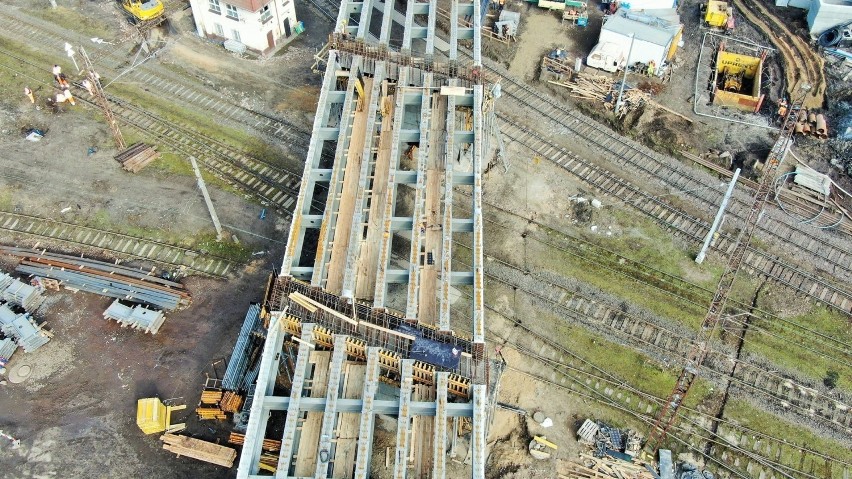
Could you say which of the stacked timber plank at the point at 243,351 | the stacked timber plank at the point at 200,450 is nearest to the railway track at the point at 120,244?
the stacked timber plank at the point at 243,351

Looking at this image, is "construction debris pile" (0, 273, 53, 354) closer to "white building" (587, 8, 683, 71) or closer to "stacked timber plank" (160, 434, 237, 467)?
"stacked timber plank" (160, 434, 237, 467)

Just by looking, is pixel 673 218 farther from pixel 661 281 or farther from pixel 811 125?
pixel 811 125

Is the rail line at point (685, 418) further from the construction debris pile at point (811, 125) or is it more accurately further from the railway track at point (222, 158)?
the construction debris pile at point (811, 125)

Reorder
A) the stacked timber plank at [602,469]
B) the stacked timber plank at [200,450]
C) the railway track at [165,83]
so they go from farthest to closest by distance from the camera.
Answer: the railway track at [165,83], the stacked timber plank at [602,469], the stacked timber plank at [200,450]

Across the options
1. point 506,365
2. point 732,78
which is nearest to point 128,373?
point 506,365

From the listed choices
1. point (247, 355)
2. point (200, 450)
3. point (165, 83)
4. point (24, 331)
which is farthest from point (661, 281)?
point (165, 83)

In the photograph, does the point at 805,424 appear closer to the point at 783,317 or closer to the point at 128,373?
the point at 783,317
